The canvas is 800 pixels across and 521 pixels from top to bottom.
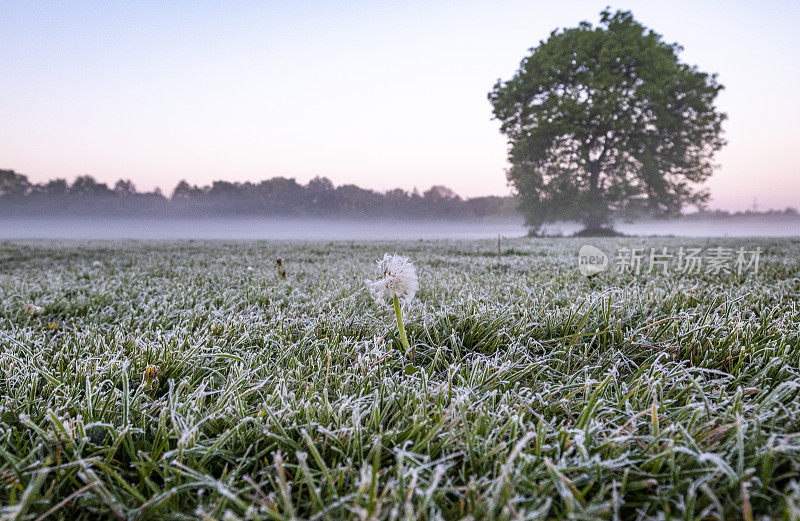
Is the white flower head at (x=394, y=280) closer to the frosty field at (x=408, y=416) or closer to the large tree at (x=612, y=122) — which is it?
the frosty field at (x=408, y=416)

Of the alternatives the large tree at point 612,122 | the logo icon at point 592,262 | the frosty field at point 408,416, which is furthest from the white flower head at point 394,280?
the large tree at point 612,122

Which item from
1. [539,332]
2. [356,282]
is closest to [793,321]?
[539,332]

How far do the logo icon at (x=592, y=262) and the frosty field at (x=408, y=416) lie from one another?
3.96 ft

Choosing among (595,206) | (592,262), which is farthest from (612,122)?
(592,262)

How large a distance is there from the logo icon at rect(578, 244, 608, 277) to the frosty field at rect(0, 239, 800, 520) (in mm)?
1207

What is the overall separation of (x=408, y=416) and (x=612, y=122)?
1048 inches

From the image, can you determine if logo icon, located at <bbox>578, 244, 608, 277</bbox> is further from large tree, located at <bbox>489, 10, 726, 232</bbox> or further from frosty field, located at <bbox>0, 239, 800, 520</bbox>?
large tree, located at <bbox>489, 10, 726, 232</bbox>

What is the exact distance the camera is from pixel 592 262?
3518mm

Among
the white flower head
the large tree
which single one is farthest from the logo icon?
the large tree

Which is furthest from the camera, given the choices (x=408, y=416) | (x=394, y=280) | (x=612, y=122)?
(x=612, y=122)

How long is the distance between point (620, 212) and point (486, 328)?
26946 mm

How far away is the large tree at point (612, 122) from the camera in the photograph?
907 inches

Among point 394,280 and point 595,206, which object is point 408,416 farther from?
point 595,206

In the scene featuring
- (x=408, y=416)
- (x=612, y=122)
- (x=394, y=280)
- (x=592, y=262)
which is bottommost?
(x=408, y=416)
